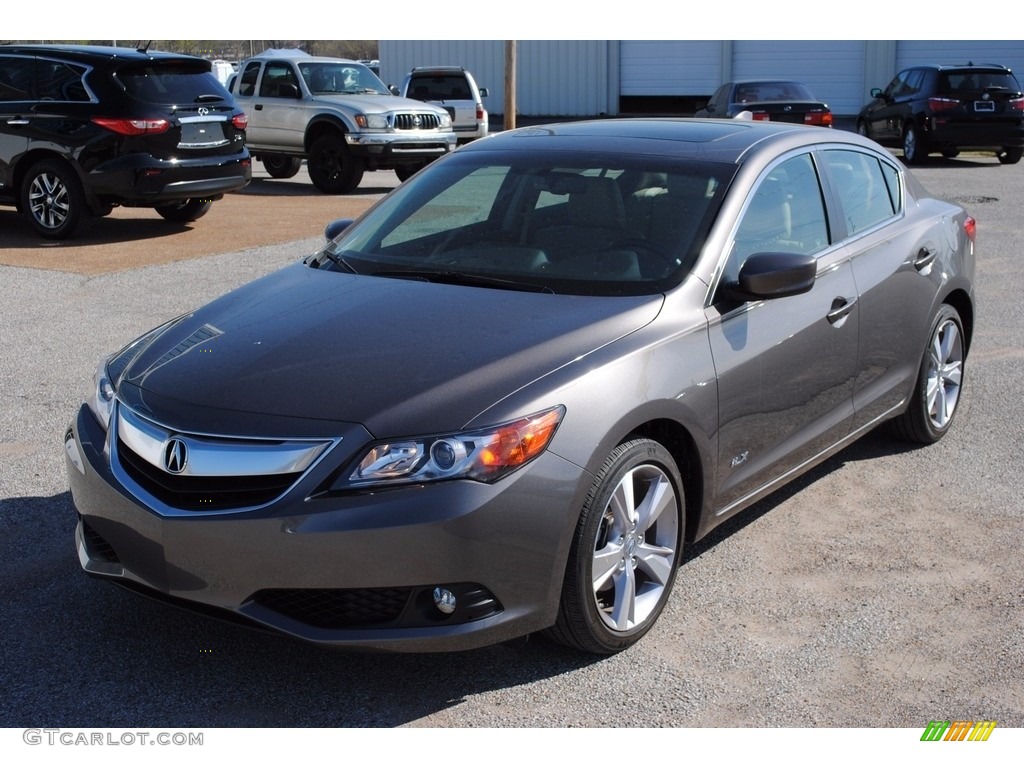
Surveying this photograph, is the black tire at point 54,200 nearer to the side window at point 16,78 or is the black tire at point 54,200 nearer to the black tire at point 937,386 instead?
the side window at point 16,78

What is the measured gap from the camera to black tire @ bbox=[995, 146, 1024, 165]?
21.5m

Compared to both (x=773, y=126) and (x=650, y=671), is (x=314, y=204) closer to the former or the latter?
(x=773, y=126)

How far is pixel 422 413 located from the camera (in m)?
3.47

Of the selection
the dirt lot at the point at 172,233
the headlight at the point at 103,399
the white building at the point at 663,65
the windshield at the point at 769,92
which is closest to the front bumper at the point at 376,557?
the headlight at the point at 103,399

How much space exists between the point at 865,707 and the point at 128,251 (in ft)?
32.7

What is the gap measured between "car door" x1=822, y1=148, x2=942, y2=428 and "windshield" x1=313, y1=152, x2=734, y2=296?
936mm

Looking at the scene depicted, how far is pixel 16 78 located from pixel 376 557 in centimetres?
1094

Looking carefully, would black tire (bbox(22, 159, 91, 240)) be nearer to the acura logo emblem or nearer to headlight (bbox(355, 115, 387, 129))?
headlight (bbox(355, 115, 387, 129))

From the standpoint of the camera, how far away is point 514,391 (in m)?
3.56

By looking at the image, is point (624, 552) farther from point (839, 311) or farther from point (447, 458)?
point (839, 311)

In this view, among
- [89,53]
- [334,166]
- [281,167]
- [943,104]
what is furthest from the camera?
[943,104]

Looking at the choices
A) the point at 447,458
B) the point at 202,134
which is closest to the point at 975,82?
the point at 202,134

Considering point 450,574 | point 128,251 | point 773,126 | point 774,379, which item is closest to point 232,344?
point 450,574

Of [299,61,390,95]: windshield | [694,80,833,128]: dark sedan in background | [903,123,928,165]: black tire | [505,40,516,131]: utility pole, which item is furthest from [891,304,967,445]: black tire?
[505,40,516,131]: utility pole
